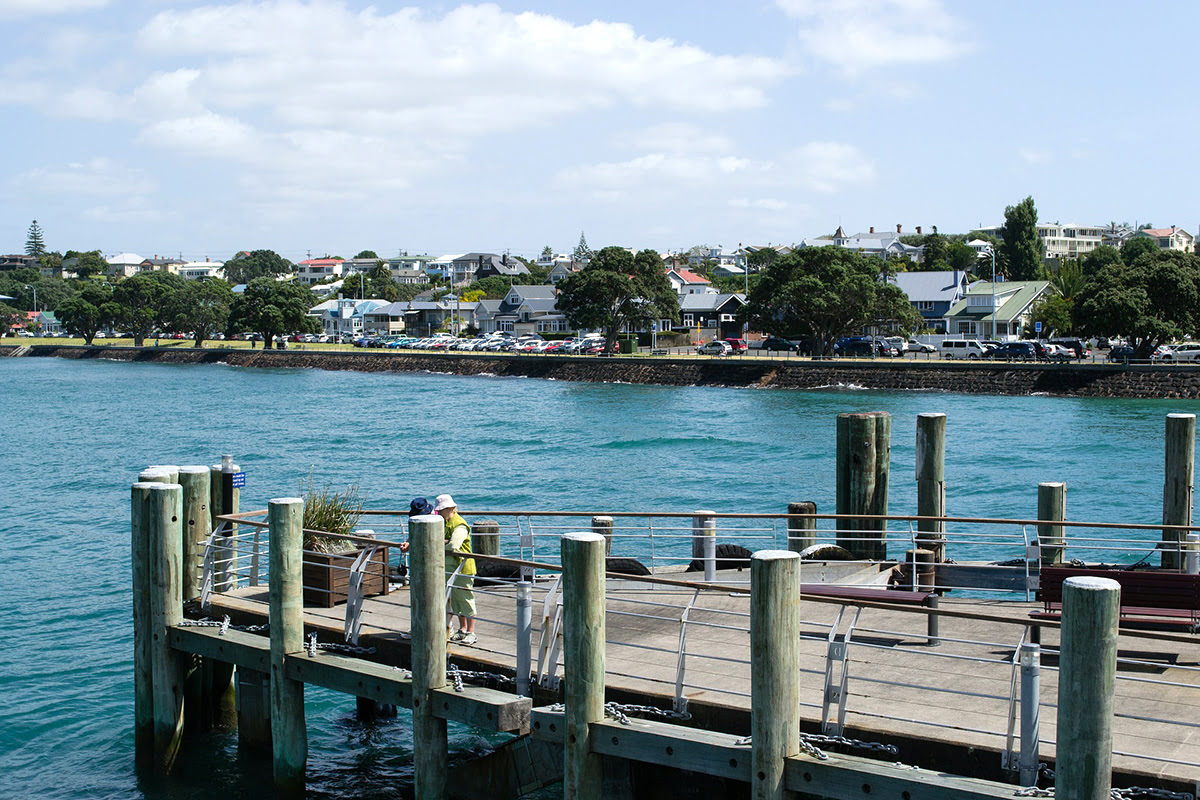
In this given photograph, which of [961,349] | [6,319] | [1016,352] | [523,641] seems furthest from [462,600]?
[6,319]

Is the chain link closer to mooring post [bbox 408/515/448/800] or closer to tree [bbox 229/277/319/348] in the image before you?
mooring post [bbox 408/515/448/800]

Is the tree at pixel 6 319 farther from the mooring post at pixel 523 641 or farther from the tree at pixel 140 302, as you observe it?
the mooring post at pixel 523 641

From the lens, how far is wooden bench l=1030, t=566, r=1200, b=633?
37.8 feet

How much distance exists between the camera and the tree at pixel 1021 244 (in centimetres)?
13250

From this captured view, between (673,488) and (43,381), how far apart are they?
77392 mm

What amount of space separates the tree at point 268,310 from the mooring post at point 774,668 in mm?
126257

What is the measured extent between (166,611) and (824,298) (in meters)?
78.8

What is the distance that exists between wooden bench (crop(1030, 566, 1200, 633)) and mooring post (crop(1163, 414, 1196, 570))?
14.8 ft

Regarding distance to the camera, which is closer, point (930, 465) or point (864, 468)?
point (930, 465)

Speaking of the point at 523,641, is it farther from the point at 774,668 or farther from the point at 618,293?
the point at 618,293

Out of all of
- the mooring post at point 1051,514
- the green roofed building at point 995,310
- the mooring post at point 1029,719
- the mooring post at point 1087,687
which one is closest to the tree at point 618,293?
the green roofed building at point 995,310

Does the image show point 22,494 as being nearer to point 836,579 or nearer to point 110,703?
point 110,703

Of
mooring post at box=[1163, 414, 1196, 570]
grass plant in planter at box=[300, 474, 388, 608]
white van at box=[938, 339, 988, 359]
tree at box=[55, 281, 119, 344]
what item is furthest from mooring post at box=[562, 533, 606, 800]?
tree at box=[55, 281, 119, 344]

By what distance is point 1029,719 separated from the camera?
322 inches
